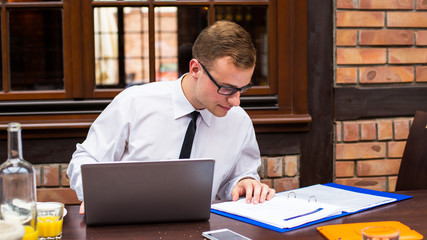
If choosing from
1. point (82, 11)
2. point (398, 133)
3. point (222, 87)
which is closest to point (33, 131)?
point (82, 11)

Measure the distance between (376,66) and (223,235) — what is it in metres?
1.54

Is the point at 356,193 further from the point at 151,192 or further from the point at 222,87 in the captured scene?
the point at 151,192

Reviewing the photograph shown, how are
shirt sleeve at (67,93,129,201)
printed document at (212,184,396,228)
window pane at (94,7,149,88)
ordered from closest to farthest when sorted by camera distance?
printed document at (212,184,396,228) < shirt sleeve at (67,93,129,201) < window pane at (94,7,149,88)

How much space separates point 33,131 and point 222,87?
1.07 metres

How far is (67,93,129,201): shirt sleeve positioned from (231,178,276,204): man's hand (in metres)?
0.47

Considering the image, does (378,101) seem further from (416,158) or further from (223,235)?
(223,235)

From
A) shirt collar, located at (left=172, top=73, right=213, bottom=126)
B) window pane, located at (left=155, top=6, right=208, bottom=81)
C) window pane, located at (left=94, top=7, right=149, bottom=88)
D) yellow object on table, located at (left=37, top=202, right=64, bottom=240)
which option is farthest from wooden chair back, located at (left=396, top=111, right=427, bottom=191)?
window pane, located at (left=155, top=6, right=208, bottom=81)

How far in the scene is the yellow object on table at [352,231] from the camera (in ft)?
3.88

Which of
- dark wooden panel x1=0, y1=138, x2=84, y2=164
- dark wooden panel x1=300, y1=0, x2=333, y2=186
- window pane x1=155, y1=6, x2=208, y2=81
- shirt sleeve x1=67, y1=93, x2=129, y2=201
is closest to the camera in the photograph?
shirt sleeve x1=67, y1=93, x2=129, y2=201

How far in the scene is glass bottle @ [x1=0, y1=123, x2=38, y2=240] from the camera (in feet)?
3.44

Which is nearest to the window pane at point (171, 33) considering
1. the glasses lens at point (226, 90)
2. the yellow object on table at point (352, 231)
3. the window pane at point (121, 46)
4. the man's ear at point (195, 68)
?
the window pane at point (121, 46)

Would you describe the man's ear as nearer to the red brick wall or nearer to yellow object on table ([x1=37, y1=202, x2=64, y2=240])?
yellow object on table ([x1=37, y1=202, x2=64, y2=240])

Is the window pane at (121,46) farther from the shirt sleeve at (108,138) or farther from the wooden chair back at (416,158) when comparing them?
the wooden chair back at (416,158)

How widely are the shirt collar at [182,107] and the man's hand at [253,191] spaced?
29 cm
